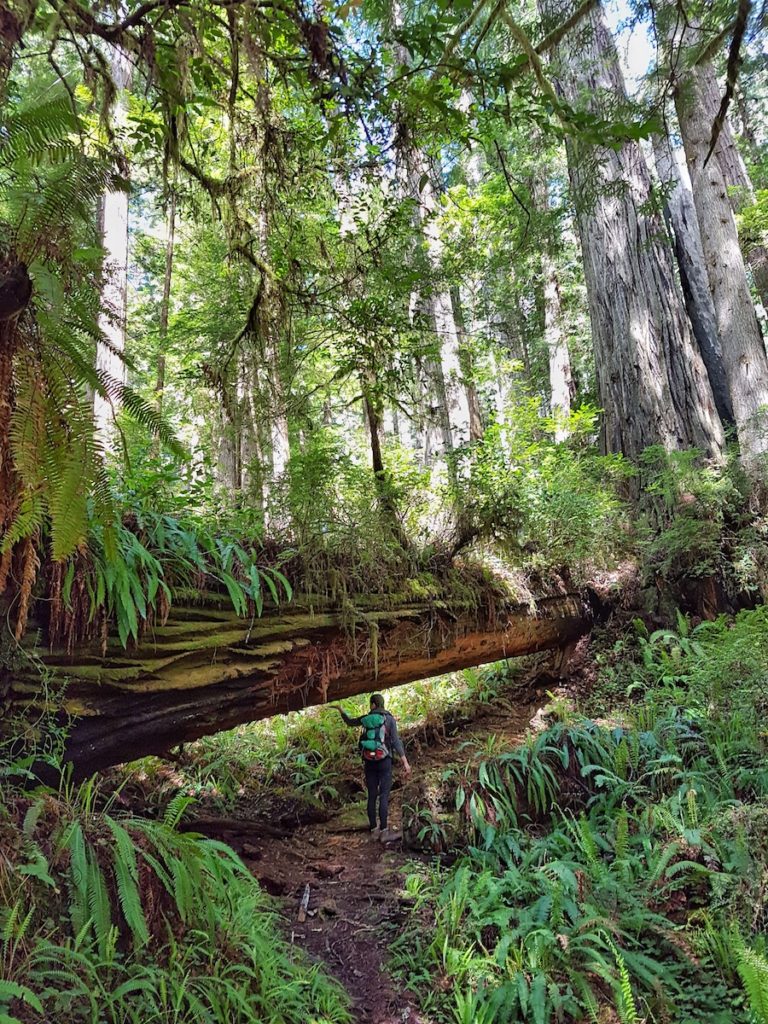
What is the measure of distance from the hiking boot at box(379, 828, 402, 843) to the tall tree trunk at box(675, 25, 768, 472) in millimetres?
5501

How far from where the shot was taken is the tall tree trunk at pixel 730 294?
7242 millimetres

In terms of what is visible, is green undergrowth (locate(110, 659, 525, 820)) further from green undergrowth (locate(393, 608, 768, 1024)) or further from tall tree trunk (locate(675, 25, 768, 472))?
tall tree trunk (locate(675, 25, 768, 472))

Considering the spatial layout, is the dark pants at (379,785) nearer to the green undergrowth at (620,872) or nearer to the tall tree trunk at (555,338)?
the green undergrowth at (620,872)

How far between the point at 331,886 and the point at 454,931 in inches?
Answer: 46.5

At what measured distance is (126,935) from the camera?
2.74 metres

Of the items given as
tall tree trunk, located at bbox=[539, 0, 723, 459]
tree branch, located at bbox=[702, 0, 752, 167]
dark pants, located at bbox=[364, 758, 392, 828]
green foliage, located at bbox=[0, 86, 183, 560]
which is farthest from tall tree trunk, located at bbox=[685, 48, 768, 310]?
dark pants, located at bbox=[364, 758, 392, 828]

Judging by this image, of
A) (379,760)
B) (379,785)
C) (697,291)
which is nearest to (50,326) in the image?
(379,760)

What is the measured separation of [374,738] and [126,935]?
2.95 metres

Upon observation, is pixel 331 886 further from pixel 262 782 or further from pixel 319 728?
pixel 319 728

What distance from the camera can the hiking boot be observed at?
16.8ft

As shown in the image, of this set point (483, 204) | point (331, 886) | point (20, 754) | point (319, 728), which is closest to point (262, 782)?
point (319, 728)

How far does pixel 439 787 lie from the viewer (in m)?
5.21

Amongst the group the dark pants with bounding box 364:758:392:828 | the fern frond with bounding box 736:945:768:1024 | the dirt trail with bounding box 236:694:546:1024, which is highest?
the dark pants with bounding box 364:758:392:828

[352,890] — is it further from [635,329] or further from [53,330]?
[635,329]
